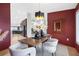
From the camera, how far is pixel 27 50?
6.43 feet

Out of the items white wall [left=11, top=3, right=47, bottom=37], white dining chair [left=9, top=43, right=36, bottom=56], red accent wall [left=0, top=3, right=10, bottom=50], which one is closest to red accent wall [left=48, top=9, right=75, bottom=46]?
white wall [left=11, top=3, right=47, bottom=37]

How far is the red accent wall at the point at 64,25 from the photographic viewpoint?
1982 mm

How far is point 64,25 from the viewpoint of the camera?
202cm

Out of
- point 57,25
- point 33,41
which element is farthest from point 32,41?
point 57,25

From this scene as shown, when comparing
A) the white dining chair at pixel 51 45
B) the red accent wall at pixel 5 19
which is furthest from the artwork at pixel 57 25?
the red accent wall at pixel 5 19

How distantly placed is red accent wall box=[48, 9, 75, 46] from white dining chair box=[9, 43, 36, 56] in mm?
416

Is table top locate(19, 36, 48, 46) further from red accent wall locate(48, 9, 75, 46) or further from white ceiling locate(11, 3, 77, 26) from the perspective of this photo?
white ceiling locate(11, 3, 77, 26)

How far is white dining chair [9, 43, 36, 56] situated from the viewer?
6.38 feet

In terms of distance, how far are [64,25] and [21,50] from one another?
79cm

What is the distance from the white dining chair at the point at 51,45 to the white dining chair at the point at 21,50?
0.22 m

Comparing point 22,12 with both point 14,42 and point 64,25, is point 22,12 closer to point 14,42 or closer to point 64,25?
point 14,42

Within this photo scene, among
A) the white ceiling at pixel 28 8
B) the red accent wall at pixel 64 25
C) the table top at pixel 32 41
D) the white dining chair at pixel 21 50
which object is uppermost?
the white ceiling at pixel 28 8

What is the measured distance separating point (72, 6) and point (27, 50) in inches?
38.7

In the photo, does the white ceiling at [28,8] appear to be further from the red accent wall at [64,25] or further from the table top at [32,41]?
the table top at [32,41]
